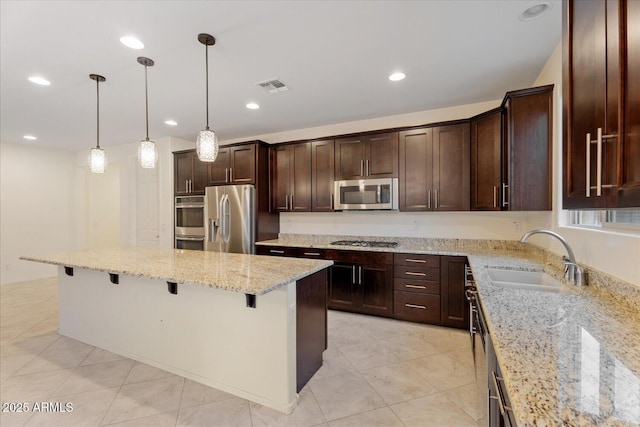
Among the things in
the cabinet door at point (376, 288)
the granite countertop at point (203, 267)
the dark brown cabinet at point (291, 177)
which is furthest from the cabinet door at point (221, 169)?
the cabinet door at point (376, 288)

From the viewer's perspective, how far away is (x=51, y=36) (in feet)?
6.65

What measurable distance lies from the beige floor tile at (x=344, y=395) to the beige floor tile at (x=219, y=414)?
0.50 meters

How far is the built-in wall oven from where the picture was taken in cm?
445

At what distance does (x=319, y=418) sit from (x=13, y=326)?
381 cm

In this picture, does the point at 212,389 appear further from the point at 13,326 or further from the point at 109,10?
the point at 13,326

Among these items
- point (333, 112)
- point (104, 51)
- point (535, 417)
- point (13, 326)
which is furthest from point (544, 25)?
point (13, 326)

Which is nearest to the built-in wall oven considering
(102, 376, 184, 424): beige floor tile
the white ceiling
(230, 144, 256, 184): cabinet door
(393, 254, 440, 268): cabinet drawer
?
(230, 144, 256, 184): cabinet door

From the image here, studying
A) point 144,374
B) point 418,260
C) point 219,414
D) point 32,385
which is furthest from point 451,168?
point 32,385

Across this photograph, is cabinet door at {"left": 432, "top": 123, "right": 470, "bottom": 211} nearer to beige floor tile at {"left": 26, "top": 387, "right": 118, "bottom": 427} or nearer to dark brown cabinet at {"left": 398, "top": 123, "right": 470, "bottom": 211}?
dark brown cabinet at {"left": 398, "top": 123, "right": 470, "bottom": 211}

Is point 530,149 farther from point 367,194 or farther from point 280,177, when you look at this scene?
point 280,177

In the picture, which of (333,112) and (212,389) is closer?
(212,389)

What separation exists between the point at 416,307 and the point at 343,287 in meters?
0.90

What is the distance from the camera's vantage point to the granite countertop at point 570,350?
630 millimetres

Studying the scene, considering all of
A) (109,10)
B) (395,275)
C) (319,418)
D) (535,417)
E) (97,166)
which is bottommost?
(319,418)
